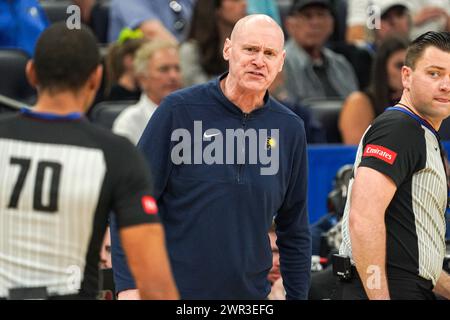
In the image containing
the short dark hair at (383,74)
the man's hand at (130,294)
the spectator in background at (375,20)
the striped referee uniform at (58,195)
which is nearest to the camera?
the striped referee uniform at (58,195)

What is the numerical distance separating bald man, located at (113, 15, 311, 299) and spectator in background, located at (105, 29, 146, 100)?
10.4 feet

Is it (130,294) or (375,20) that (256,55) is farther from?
(375,20)

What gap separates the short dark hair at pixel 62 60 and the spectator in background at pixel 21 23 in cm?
452

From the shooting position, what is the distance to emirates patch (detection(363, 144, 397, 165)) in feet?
14.2

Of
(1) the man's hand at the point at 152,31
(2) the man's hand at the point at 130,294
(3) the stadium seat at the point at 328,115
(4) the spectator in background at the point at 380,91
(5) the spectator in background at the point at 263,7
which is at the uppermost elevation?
(5) the spectator in background at the point at 263,7

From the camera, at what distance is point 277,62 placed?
4.55 metres

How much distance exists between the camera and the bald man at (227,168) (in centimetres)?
432

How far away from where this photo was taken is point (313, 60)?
8547 mm

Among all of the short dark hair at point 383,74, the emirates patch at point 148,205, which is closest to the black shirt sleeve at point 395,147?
the emirates patch at point 148,205

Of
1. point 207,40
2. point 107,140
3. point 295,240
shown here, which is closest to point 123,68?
point 207,40

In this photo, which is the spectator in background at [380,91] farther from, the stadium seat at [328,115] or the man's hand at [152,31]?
the man's hand at [152,31]

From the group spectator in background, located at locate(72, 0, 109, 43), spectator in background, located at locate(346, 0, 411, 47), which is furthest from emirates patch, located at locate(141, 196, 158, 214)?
spectator in background, located at locate(346, 0, 411, 47)
